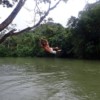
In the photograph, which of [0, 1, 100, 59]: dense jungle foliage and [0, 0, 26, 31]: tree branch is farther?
[0, 1, 100, 59]: dense jungle foliage

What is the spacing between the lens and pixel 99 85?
1451 centimetres

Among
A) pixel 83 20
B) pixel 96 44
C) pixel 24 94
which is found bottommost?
pixel 24 94

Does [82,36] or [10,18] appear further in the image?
[82,36]

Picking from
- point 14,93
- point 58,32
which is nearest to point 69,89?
point 14,93

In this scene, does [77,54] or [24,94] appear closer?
[24,94]

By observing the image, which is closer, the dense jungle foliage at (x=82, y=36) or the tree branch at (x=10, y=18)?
the tree branch at (x=10, y=18)

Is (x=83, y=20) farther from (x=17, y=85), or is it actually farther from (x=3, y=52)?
(x=17, y=85)

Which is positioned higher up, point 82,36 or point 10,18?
point 82,36

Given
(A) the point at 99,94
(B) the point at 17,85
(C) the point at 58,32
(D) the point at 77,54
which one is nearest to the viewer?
(A) the point at 99,94

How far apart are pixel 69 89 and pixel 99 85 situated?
171 cm

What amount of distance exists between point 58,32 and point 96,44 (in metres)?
10.1

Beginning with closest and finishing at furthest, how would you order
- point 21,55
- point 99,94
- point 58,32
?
point 99,94 → point 58,32 → point 21,55

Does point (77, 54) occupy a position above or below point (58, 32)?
below

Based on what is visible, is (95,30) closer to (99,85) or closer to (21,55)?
(21,55)
